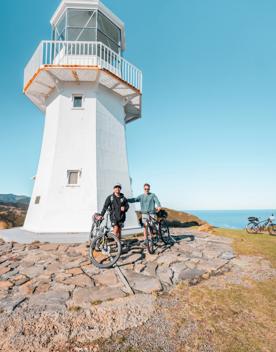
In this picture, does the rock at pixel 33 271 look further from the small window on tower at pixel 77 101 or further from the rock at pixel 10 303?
the small window on tower at pixel 77 101

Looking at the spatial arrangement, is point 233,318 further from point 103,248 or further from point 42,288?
point 103,248

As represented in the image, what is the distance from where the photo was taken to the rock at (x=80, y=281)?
511cm

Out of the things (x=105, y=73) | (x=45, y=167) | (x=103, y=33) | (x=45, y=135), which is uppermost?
(x=103, y=33)

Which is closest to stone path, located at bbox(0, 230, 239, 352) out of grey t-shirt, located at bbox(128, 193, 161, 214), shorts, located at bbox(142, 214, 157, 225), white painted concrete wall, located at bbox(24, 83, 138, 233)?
shorts, located at bbox(142, 214, 157, 225)

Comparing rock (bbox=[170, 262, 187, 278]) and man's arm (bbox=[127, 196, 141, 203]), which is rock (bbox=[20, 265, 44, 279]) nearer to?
man's arm (bbox=[127, 196, 141, 203])

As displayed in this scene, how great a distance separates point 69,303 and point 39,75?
1106 cm

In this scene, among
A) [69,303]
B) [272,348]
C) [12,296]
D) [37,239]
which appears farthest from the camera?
[37,239]

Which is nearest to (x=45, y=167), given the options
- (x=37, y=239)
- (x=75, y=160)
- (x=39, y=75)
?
(x=75, y=160)

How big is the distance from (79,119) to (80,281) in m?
8.85

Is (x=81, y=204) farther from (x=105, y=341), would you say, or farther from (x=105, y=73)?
(x=105, y=341)

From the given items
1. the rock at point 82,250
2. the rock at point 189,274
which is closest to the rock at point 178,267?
the rock at point 189,274

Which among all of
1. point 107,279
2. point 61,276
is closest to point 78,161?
point 61,276

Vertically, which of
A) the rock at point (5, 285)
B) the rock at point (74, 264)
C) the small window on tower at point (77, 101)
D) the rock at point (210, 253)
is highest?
the small window on tower at point (77, 101)

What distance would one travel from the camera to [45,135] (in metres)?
13.0
